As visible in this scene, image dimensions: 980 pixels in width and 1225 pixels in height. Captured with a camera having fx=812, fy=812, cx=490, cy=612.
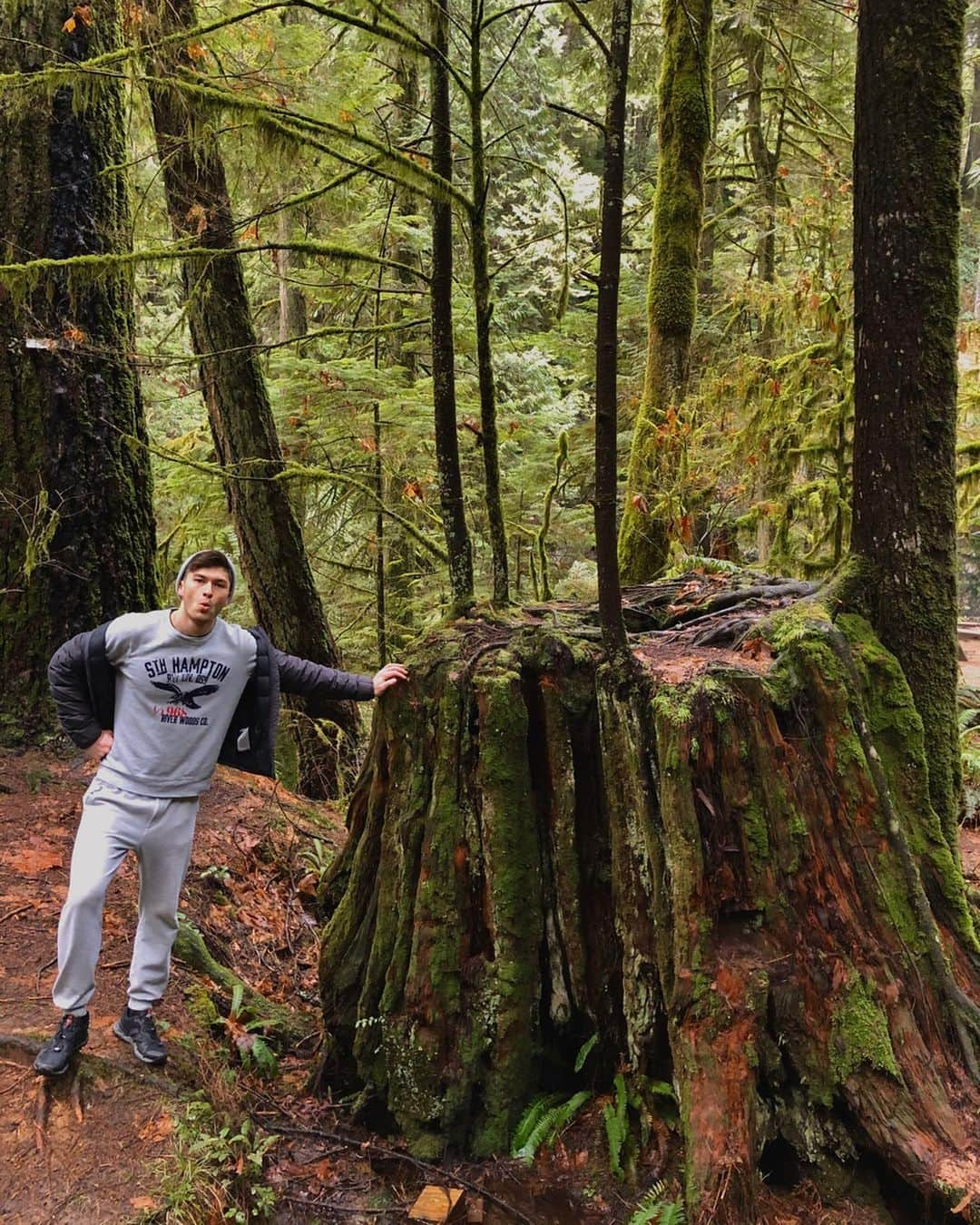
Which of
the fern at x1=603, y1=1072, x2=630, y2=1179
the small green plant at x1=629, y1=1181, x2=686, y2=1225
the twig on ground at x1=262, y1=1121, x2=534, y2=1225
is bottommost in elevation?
the twig on ground at x1=262, y1=1121, x2=534, y2=1225

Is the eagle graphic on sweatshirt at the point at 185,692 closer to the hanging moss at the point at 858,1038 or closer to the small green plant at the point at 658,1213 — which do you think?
the small green plant at the point at 658,1213

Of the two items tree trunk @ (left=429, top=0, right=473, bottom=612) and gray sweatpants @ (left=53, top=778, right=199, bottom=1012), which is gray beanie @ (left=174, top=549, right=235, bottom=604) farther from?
tree trunk @ (left=429, top=0, right=473, bottom=612)

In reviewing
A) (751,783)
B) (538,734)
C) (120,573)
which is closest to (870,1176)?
(751,783)

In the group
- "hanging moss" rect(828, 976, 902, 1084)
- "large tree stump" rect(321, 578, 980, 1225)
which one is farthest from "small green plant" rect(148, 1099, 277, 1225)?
"hanging moss" rect(828, 976, 902, 1084)

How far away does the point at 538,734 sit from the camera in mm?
4066

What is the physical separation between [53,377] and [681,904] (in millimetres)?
5867

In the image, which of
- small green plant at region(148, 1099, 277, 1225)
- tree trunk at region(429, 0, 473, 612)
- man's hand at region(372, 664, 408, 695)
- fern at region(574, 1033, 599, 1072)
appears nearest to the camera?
small green plant at region(148, 1099, 277, 1225)

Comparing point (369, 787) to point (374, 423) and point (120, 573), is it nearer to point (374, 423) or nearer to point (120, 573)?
point (120, 573)

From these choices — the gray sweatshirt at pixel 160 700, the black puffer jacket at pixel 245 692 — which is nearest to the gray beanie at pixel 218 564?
the gray sweatshirt at pixel 160 700

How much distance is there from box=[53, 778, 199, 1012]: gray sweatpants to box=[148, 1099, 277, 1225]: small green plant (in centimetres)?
62

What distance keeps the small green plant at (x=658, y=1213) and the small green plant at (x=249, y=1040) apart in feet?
6.69

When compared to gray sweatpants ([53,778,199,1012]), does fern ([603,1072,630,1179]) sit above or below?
below

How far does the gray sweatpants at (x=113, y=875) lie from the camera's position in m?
3.50

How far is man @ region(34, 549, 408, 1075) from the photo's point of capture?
354 cm
